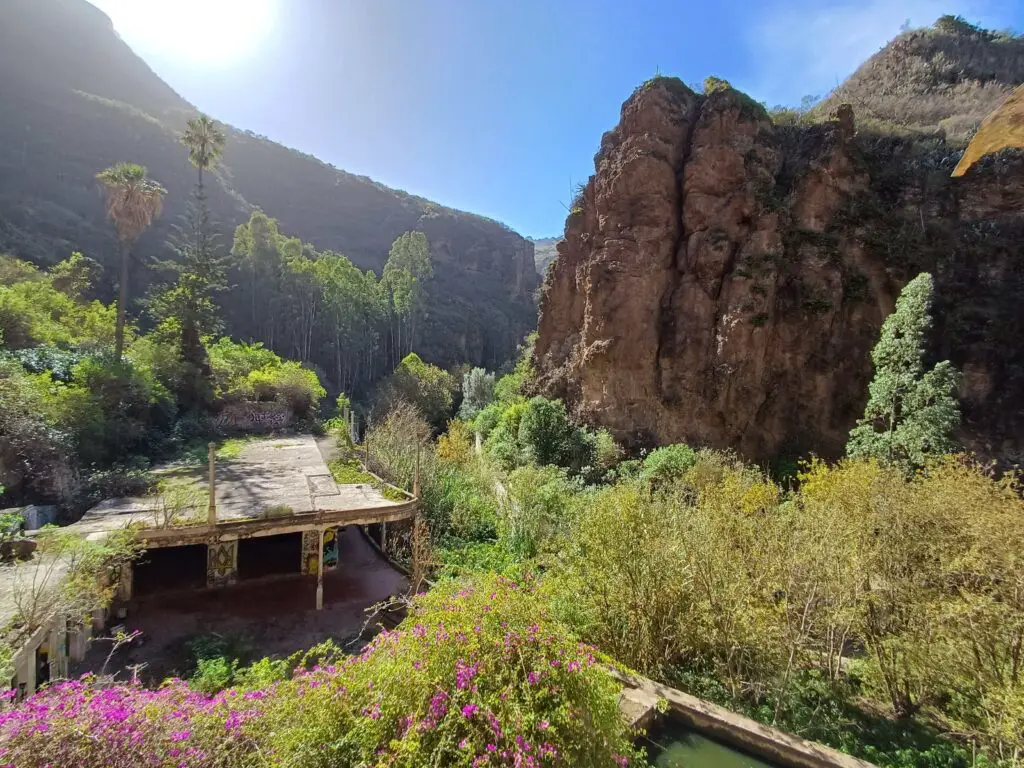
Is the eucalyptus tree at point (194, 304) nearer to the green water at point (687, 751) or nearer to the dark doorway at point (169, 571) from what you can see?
the dark doorway at point (169, 571)

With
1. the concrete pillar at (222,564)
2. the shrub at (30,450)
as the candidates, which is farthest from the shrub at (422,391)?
the concrete pillar at (222,564)

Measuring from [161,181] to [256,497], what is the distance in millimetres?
68044

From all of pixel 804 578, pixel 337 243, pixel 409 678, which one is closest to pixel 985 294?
pixel 804 578

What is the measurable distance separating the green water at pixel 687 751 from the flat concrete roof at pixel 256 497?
21.7ft

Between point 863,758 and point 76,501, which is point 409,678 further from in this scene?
point 76,501

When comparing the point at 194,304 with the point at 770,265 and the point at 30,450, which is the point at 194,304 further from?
the point at 770,265

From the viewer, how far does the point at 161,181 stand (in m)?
58.8

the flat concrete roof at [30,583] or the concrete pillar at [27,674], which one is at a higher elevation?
the flat concrete roof at [30,583]

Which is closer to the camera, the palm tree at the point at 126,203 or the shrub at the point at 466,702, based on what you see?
the shrub at the point at 466,702

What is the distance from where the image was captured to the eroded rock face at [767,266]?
1753cm

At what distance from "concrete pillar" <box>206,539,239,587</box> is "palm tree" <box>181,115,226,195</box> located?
20697 millimetres

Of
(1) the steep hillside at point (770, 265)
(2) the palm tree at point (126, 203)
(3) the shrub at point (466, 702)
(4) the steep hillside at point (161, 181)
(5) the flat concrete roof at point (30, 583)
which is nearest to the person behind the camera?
(3) the shrub at point (466, 702)

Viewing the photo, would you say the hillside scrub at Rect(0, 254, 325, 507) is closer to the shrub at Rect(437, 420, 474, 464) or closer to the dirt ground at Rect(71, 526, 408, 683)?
the dirt ground at Rect(71, 526, 408, 683)

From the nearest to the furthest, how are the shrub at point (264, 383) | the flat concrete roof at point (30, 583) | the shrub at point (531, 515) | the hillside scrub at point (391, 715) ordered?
1. the hillside scrub at point (391, 715)
2. the flat concrete roof at point (30, 583)
3. the shrub at point (531, 515)
4. the shrub at point (264, 383)
